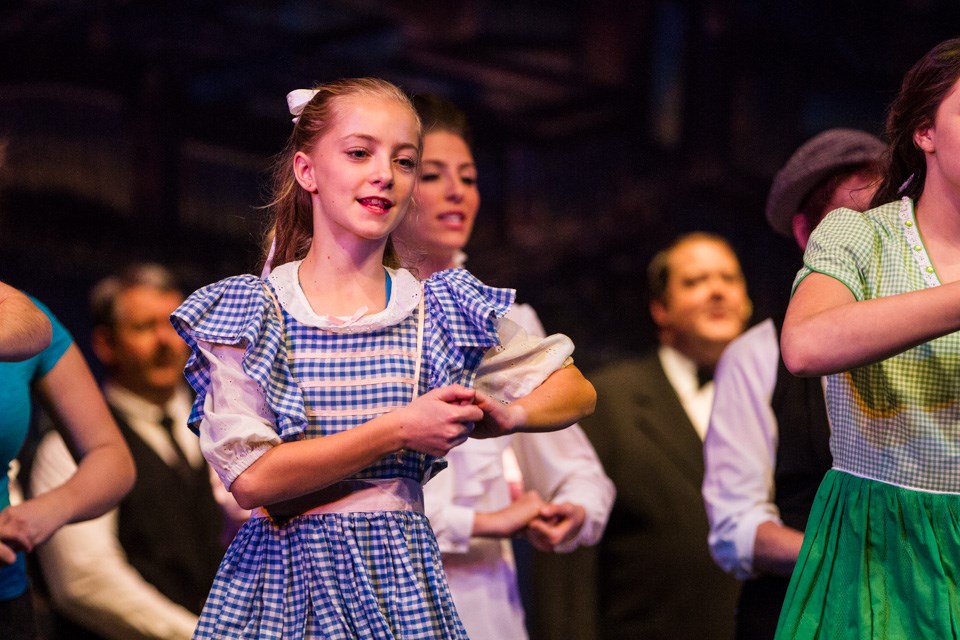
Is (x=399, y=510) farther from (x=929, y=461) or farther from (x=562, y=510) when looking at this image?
(x=562, y=510)

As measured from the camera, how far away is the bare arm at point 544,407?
71.1 inches

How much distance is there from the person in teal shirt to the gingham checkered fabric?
1.43m

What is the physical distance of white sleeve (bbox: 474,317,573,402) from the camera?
194cm

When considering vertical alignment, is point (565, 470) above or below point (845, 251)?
below

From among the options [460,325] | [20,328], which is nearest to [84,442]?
[20,328]

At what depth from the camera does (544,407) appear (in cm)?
188

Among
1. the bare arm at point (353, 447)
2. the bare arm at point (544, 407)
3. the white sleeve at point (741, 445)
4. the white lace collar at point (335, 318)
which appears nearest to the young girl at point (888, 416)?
the bare arm at point (544, 407)

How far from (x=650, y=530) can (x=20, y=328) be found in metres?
2.58

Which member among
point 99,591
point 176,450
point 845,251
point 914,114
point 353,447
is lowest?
point 99,591

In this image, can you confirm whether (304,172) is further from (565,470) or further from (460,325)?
(565,470)

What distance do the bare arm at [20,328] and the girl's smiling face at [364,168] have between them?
48 cm

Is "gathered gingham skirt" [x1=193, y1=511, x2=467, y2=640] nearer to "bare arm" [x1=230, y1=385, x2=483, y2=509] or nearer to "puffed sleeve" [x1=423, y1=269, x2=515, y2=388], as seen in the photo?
"bare arm" [x1=230, y1=385, x2=483, y2=509]

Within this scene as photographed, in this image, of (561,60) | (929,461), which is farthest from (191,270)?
(929,461)

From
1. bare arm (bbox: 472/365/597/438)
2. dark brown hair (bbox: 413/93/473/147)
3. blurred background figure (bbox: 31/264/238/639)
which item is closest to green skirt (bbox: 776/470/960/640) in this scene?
bare arm (bbox: 472/365/597/438)
